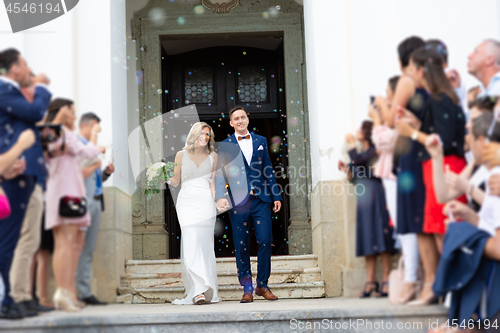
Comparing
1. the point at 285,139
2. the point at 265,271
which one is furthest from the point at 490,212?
the point at 285,139

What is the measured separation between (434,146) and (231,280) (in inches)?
161

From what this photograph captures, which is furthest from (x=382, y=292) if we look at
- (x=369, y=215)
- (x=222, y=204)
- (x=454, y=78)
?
(x=222, y=204)

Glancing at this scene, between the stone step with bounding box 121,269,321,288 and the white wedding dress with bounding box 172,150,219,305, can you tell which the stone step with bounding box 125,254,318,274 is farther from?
the white wedding dress with bounding box 172,150,219,305

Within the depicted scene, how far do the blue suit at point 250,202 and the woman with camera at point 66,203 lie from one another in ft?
10.3

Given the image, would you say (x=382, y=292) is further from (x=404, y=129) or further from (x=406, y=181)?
(x=404, y=129)

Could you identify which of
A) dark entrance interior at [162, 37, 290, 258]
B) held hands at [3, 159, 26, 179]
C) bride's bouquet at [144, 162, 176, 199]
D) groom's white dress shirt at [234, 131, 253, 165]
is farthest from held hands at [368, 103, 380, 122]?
dark entrance interior at [162, 37, 290, 258]

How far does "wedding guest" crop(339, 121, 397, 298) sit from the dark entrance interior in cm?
612

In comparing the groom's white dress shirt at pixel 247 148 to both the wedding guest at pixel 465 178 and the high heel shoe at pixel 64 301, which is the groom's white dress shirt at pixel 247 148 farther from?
the high heel shoe at pixel 64 301

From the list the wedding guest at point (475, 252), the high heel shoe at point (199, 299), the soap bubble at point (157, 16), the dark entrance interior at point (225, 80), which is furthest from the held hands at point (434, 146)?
the soap bubble at point (157, 16)

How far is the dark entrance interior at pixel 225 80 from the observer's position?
781 centimetres

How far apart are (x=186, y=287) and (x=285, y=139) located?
11.4ft

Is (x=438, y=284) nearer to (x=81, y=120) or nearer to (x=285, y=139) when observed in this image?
(x=81, y=120)

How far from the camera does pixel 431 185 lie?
62.8 inches

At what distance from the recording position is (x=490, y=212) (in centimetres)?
168
